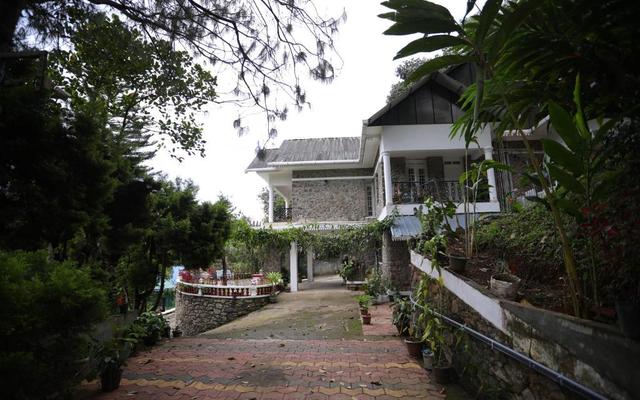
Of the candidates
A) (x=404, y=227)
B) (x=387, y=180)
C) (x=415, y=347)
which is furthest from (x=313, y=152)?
(x=415, y=347)

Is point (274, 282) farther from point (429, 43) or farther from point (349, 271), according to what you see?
point (429, 43)

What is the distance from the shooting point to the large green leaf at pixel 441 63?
2.15 meters

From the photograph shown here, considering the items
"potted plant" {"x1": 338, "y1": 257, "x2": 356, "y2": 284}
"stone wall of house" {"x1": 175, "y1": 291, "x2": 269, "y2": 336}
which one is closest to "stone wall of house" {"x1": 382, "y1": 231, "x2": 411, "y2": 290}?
"potted plant" {"x1": 338, "y1": 257, "x2": 356, "y2": 284}

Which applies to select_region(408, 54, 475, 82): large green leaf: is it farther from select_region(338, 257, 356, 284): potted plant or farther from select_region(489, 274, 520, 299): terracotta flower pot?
select_region(338, 257, 356, 284): potted plant

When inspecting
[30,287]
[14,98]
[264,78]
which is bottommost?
[30,287]

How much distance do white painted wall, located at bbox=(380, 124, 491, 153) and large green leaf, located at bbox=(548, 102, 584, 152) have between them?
9719 millimetres

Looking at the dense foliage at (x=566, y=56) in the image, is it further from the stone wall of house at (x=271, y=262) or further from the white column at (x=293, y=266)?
the stone wall of house at (x=271, y=262)

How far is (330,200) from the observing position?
629 inches

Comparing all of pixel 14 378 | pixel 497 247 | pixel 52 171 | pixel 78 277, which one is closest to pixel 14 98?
pixel 52 171

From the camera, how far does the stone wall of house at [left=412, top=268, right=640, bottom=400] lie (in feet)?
5.70

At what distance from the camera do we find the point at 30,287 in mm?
2453

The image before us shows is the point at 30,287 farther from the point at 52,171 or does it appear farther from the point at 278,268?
the point at 278,268

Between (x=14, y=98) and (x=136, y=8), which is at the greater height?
(x=136, y=8)

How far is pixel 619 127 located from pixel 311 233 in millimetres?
13118
